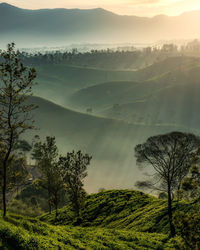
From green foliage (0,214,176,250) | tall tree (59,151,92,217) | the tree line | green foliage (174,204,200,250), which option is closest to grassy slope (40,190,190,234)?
the tree line

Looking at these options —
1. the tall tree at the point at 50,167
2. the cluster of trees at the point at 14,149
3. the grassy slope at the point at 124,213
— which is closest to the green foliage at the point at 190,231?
the cluster of trees at the point at 14,149

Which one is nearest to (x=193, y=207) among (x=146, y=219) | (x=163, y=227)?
(x=163, y=227)

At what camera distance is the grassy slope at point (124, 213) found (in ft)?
137

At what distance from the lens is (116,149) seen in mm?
180500

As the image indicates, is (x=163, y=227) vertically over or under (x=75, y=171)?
under

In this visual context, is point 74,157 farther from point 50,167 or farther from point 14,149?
point 50,167

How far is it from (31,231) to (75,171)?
27.7m

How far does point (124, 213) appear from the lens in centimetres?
5138

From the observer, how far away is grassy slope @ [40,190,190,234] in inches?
1644

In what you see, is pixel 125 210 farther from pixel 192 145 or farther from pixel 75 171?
pixel 192 145

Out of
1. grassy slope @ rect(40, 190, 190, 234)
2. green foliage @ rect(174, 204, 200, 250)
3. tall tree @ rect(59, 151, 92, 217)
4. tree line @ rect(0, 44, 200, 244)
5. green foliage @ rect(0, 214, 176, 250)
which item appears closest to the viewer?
green foliage @ rect(174, 204, 200, 250)

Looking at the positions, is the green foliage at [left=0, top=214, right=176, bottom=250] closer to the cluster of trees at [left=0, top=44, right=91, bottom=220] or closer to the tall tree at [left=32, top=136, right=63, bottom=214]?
the cluster of trees at [left=0, top=44, right=91, bottom=220]

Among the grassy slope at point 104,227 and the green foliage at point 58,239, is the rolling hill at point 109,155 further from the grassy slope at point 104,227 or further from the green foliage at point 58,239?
the green foliage at point 58,239

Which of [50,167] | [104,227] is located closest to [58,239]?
[104,227]
